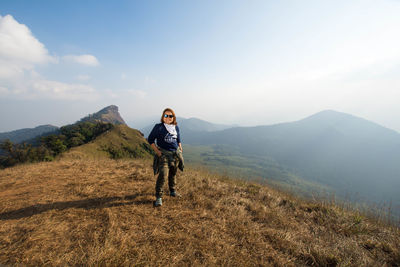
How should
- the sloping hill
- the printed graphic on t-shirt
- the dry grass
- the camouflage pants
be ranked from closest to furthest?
the dry grass → the camouflage pants → the printed graphic on t-shirt → the sloping hill

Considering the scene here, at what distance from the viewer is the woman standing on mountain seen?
414 centimetres

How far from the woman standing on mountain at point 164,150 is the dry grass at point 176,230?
2.26ft

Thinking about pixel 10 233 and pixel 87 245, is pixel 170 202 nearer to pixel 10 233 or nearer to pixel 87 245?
pixel 87 245

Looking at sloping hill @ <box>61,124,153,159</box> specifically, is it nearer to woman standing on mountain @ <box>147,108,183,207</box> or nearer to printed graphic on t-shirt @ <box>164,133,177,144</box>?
woman standing on mountain @ <box>147,108,183,207</box>

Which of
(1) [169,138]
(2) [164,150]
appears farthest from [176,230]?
(1) [169,138]

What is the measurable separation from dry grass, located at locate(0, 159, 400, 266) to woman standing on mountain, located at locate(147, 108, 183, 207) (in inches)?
27.1

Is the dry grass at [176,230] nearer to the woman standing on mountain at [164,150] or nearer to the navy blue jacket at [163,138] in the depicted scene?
the woman standing on mountain at [164,150]

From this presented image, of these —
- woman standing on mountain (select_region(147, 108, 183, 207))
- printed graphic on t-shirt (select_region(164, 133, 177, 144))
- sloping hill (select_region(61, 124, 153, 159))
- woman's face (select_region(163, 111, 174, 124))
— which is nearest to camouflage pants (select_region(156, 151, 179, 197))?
woman standing on mountain (select_region(147, 108, 183, 207))

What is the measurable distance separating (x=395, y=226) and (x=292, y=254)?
409cm

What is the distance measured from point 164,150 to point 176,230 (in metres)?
1.95

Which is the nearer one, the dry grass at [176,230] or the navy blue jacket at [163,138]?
the dry grass at [176,230]

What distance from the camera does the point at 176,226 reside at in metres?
3.25

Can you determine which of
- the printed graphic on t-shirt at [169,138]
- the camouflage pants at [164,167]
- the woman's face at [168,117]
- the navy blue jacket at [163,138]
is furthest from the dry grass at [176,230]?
the woman's face at [168,117]

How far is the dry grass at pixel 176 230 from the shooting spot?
2500 mm
